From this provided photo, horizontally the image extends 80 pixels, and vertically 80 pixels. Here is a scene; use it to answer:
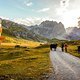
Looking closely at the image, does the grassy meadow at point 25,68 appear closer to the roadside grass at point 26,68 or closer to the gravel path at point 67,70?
the roadside grass at point 26,68

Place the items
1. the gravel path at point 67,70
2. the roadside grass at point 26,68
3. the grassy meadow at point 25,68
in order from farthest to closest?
the roadside grass at point 26,68 < the grassy meadow at point 25,68 < the gravel path at point 67,70

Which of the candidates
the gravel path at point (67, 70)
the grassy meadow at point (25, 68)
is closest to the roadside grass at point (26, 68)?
the grassy meadow at point (25, 68)

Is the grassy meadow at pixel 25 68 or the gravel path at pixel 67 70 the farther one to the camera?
the grassy meadow at pixel 25 68

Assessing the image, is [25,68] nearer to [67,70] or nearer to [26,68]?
[26,68]

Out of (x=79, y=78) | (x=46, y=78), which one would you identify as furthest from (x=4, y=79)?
(x=79, y=78)

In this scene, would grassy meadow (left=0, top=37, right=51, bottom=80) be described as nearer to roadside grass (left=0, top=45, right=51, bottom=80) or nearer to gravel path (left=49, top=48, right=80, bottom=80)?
roadside grass (left=0, top=45, right=51, bottom=80)

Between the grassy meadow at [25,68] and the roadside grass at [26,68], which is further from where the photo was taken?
the roadside grass at [26,68]

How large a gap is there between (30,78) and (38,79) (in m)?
1.32

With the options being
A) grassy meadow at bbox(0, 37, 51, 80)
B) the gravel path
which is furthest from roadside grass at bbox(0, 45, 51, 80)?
the gravel path

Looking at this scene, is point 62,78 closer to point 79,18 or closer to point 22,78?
point 22,78

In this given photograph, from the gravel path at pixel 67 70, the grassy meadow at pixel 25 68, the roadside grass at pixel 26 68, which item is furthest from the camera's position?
the roadside grass at pixel 26 68

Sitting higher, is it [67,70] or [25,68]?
[67,70]

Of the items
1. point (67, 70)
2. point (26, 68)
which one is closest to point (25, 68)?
point (26, 68)

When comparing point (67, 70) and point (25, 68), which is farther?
point (25, 68)
